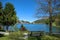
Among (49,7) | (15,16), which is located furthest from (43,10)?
(15,16)

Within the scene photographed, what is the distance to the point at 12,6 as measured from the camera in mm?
32938

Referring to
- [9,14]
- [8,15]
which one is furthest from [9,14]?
[8,15]

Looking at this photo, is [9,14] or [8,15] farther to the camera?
[8,15]

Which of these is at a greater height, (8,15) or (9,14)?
(9,14)

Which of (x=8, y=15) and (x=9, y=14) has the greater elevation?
(x=9, y=14)

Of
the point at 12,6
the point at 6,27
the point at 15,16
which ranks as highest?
the point at 12,6

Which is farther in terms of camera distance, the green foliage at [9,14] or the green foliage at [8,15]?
the green foliage at [9,14]

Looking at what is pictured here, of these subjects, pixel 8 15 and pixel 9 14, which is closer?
pixel 9 14

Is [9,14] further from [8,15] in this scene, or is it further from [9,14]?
[8,15]

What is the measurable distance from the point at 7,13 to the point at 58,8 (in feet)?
49.5

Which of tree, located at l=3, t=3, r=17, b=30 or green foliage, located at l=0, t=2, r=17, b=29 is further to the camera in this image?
tree, located at l=3, t=3, r=17, b=30

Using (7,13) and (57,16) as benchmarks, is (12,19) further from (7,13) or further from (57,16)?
(57,16)

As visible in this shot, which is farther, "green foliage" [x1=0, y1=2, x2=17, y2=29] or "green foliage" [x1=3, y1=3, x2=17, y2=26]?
"green foliage" [x1=3, y1=3, x2=17, y2=26]

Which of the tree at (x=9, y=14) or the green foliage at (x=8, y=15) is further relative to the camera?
the tree at (x=9, y=14)
